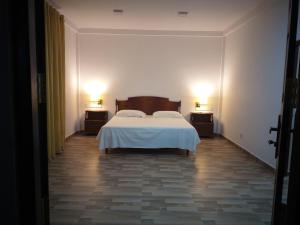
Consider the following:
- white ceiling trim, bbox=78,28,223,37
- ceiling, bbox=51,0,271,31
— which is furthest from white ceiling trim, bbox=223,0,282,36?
white ceiling trim, bbox=78,28,223,37

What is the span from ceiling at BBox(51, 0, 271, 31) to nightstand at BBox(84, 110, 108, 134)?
6.79ft

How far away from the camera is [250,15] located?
4359 mm

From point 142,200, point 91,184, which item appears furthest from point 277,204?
point 91,184

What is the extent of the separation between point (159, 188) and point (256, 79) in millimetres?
2631

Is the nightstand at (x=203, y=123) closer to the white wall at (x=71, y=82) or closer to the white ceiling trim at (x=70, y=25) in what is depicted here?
the white wall at (x=71, y=82)

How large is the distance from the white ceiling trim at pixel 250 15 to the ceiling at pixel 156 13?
2.2 inches

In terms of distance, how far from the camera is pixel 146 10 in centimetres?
431

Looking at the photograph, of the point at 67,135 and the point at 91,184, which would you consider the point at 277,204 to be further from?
the point at 67,135

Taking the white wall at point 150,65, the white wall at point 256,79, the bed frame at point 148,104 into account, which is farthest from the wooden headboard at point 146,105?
the white wall at point 256,79

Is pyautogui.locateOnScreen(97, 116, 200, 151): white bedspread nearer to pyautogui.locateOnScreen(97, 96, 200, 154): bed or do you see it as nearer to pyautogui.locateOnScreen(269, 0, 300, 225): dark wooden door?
pyautogui.locateOnScreen(97, 96, 200, 154): bed

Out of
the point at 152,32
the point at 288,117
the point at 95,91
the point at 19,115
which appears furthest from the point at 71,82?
the point at 288,117

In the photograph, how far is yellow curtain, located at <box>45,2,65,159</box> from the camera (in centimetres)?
387

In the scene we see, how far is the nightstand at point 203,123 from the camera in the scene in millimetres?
5767

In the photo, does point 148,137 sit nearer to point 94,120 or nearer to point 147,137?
point 147,137
